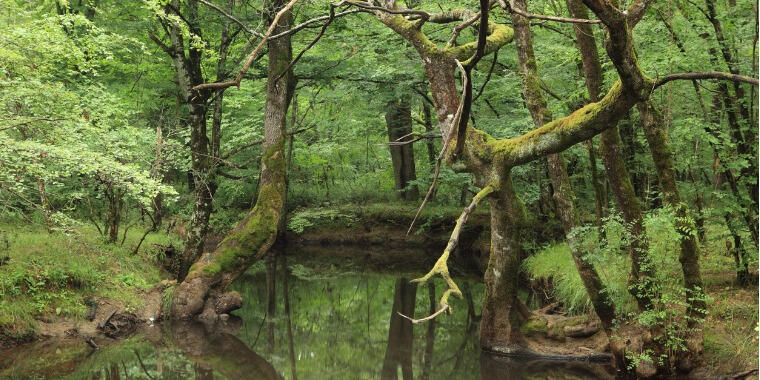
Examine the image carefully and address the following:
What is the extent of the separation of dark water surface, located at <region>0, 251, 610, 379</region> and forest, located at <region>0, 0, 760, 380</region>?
0.05 m

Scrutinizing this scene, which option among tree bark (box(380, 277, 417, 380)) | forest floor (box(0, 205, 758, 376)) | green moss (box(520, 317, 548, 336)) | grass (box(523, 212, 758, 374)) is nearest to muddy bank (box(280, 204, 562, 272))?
tree bark (box(380, 277, 417, 380))

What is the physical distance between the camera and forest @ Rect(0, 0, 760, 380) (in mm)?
6469

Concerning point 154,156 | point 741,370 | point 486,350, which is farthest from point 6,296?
point 741,370

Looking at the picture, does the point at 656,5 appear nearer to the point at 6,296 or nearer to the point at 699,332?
the point at 699,332

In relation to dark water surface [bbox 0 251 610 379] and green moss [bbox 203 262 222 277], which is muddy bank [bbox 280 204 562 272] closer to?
dark water surface [bbox 0 251 610 379]

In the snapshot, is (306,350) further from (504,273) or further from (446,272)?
(446,272)

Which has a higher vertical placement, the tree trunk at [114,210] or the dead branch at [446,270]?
the tree trunk at [114,210]

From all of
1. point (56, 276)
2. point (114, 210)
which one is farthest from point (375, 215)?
point (56, 276)

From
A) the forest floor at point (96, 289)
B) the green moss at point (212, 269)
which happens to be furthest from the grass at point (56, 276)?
the green moss at point (212, 269)

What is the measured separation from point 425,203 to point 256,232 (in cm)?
398

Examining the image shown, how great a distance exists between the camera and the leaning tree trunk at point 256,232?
991cm

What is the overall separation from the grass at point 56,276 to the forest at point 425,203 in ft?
0.14

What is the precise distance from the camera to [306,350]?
8.73 m

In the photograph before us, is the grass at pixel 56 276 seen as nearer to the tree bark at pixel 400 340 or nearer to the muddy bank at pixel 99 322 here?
the muddy bank at pixel 99 322
